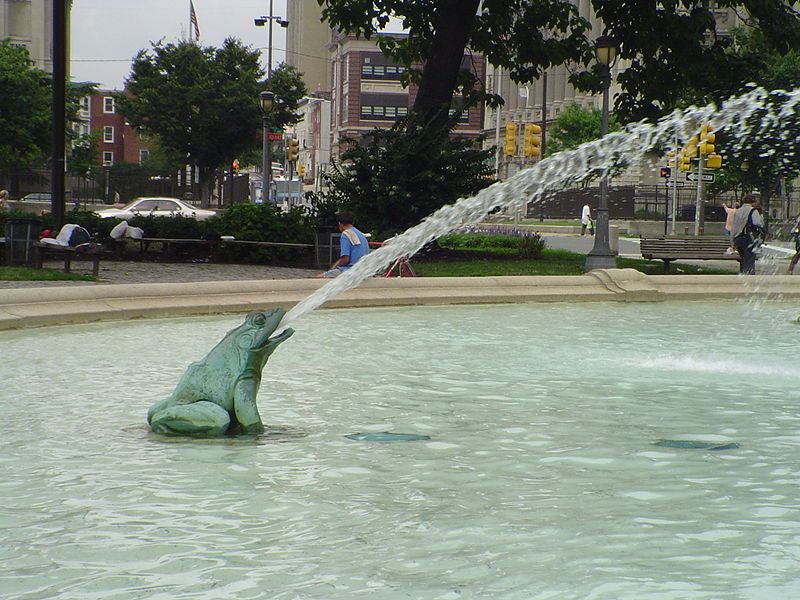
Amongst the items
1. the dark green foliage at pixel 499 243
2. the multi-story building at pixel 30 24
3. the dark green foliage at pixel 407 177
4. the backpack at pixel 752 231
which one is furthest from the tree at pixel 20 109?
the backpack at pixel 752 231

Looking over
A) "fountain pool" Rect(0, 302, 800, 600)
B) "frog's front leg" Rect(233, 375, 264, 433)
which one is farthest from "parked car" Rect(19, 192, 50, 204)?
"frog's front leg" Rect(233, 375, 264, 433)

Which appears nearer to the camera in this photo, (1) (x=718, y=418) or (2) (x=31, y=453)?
(2) (x=31, y=453)

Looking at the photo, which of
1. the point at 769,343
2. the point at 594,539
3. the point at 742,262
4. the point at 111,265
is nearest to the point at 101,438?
the point at 594,539

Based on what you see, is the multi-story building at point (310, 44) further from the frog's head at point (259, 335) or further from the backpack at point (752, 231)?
the frog's head at point (259, 335)

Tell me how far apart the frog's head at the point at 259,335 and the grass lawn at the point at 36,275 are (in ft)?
35.4

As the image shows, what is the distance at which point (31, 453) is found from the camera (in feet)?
22.8

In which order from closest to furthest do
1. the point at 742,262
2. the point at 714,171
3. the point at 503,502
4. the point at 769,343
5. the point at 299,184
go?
the point at 503,502 < the point at 769,343 < the point at 742,262 < the point at 714,171 < the point at 299,184

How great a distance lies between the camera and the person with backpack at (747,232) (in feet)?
78.6

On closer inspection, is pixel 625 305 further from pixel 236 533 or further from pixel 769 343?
pixel 236 533

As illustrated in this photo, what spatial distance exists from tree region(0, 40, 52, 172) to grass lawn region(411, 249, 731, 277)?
36.5m

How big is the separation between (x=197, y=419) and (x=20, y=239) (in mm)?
13653

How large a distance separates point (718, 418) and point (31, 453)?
184 inches

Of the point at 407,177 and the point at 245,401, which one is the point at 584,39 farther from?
the point at 245,401

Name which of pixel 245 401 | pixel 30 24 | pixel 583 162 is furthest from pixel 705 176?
pixel 30 24
